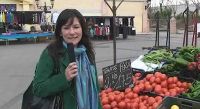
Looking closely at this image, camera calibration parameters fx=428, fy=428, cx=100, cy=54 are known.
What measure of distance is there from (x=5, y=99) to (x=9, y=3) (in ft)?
92.0

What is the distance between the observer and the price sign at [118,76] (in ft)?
17.8

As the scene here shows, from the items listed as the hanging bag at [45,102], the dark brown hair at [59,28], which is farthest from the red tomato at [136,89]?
the hanging bag at [45,102]

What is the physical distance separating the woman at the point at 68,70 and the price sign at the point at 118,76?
217cm

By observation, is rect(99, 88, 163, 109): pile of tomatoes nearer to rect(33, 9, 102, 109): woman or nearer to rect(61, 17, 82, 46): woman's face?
rect(33, 9, 102, 109): woman

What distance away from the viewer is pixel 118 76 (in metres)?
5.63

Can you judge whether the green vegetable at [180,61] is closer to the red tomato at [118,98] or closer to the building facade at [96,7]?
the red tomato at [118,98]

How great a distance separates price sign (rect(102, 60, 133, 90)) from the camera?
5.42 metres

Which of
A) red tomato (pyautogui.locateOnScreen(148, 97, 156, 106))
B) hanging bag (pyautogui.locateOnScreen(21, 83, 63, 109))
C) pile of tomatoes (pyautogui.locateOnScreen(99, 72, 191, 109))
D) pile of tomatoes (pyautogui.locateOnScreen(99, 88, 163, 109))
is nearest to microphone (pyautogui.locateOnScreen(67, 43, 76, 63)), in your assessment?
hanging bag (pyautogui.locateOnScreen(21, 83, 63, 109))

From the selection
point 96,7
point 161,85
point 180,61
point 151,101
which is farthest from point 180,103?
point 96,7

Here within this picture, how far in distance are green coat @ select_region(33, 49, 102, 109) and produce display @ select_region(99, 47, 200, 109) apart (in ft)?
5.27

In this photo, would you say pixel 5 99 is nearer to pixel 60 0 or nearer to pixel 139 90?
pixel 139 90


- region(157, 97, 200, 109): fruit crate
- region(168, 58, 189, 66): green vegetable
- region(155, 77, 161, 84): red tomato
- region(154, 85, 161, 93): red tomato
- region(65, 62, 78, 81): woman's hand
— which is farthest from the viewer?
region(168, 58, 189, 66): green vegetable

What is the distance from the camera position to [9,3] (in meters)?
35.8

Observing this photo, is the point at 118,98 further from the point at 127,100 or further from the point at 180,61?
the point at 180,61
